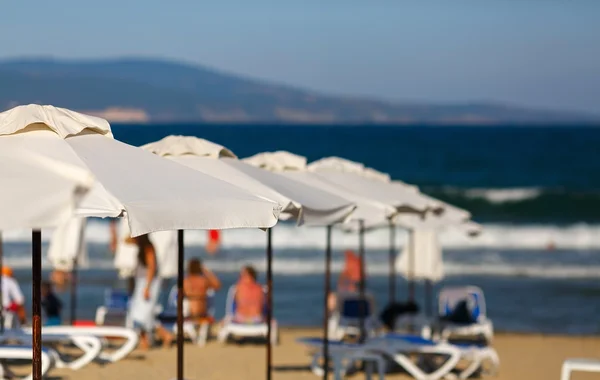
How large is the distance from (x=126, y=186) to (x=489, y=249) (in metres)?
26.9

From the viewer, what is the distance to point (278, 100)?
105 m

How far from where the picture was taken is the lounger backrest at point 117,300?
1431cm

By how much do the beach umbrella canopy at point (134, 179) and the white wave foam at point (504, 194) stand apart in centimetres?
3942

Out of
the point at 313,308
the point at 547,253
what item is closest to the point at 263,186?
the point at 313,308

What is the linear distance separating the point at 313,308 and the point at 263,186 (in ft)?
39.6

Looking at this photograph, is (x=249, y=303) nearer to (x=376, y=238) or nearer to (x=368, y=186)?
(x=368, y=186)

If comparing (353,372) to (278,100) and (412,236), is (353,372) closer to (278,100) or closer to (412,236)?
(412,236)

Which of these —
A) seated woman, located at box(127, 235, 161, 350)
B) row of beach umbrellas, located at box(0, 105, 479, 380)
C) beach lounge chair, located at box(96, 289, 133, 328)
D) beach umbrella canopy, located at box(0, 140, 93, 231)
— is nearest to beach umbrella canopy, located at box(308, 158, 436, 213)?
row of beach umbrellas, located at box(0, 105, 479, 380)

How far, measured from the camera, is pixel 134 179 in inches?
215

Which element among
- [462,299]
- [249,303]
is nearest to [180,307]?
[249,303]

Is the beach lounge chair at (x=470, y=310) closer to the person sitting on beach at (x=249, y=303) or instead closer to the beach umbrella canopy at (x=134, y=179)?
the person sitting on beach at (x=249, y=303)

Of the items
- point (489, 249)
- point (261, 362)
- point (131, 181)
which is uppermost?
point (131, 181)

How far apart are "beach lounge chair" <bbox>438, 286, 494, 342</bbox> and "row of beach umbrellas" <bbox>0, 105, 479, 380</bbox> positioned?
4035 millimetres

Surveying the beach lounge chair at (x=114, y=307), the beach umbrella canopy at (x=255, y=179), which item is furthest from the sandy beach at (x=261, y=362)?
the beach umbrella canopy at (x=255, y=179)
